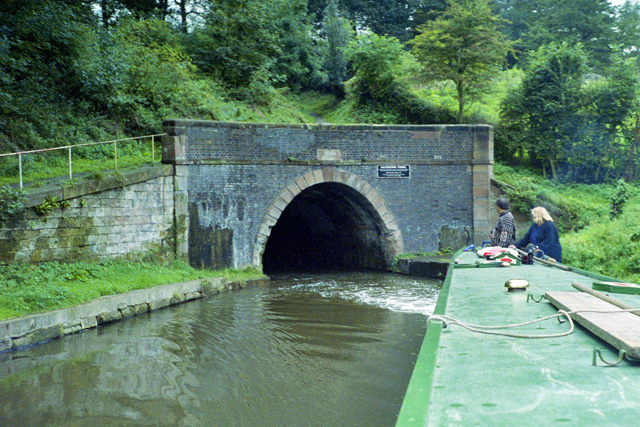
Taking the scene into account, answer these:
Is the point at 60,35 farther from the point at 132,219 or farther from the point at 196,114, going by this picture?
the point at 132,219

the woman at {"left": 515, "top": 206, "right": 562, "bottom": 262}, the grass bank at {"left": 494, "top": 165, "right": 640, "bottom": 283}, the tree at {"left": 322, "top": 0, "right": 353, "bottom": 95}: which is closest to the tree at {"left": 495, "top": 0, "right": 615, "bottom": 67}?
the tree at {"left": 322, "top": 0, "right": 353, "bottom": 95}

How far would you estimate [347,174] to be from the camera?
14016mm

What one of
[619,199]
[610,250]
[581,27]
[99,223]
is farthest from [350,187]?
[581,27]

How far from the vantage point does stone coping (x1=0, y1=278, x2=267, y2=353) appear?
691 cm

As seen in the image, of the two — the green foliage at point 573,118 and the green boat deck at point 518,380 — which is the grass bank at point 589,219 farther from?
the green boat deck at point 518,380

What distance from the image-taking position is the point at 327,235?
18328 millimetres

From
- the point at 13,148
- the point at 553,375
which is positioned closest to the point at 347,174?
the point at 13,148

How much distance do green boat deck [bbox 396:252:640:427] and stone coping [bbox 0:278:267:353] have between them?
5.39m

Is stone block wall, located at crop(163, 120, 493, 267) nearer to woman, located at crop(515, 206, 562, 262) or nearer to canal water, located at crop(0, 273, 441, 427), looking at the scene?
canal water, located at crop(0, 273, 441, 427)

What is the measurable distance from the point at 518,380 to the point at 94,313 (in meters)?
7.03

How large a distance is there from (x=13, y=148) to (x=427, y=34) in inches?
511

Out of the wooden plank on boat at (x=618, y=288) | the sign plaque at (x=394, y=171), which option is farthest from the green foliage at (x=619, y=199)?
the wooden plank on boat at (x=618, y=288)

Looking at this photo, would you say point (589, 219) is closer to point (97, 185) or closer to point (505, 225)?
point (505, 225)

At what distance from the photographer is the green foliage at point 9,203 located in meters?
8.42
